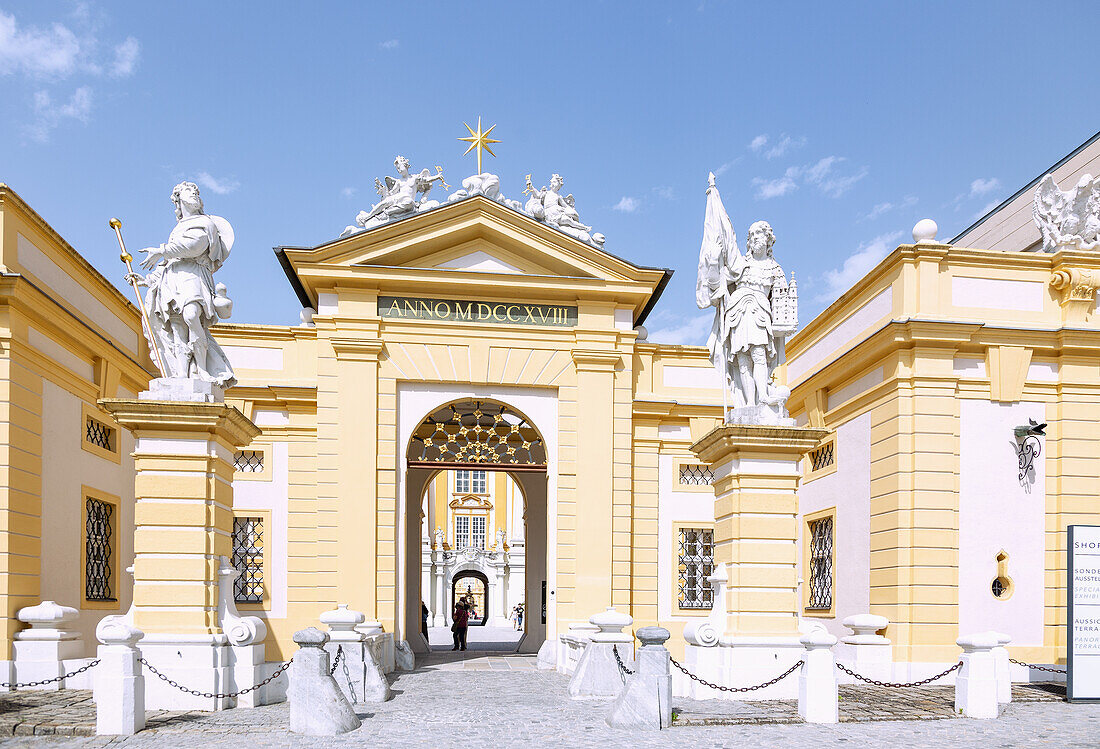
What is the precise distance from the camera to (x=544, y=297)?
17.8 m

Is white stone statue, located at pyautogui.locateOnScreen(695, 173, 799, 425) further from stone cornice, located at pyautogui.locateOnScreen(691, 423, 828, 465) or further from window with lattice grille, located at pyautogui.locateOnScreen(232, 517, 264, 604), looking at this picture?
window with lattice grille, located at pyautogui.locateOnScreen(232, 517, 264, 604)

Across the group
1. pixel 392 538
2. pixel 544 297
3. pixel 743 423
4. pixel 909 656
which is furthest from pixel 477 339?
pixel 909 656

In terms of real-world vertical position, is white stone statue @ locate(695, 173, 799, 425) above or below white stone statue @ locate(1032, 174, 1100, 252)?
below

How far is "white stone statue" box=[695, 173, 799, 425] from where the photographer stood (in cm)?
1191

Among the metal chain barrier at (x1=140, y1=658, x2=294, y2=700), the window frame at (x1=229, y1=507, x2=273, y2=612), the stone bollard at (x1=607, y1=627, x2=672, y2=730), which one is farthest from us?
the window frame at (x1=229, y1=507, x2=273, y2=612)

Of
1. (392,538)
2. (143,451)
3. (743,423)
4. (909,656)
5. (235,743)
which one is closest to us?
(235,743)

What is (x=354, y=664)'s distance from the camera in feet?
39.8

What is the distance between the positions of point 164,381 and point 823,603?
11170mm

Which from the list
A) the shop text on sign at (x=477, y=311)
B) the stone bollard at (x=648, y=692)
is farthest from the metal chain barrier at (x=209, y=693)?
the shop text on sign at (x=477, y=311)

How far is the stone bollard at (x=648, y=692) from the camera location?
9.75 metres

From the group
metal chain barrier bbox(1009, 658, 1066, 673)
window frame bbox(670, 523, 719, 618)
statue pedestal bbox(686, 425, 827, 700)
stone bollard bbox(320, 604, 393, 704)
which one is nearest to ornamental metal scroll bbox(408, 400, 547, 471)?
window frame bbox(670, 523, 719, 618)

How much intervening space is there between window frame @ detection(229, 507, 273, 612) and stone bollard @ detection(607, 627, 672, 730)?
8.68 metres

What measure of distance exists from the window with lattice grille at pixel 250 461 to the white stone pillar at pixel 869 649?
9706 mm

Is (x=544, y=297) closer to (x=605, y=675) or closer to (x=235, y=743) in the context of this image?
(x=605, y=675)
